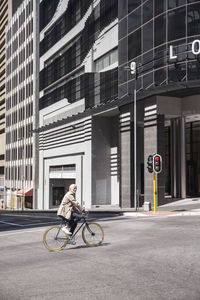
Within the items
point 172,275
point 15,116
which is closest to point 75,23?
point 15,116

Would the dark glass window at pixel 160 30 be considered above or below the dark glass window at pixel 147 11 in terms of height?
below

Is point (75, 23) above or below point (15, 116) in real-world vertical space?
above

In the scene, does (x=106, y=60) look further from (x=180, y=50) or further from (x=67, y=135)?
(x=180, y=50)

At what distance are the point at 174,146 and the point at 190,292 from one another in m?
27.3

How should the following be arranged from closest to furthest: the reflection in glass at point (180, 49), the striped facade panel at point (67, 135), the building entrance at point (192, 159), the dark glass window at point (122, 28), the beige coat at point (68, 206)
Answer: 1. the beige coat at point (68, 206)
2. the reflection in glass at point (180, 49)
3. the building entrance at point (192, 159)
4. the dark glass window at point (122, 28)
5. the striped facade panel at point (67, 135)

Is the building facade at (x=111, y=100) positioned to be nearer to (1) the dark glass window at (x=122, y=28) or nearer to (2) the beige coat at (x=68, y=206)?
(1) the dark glass window at (x=122, y=28)

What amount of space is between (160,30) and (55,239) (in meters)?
22.5

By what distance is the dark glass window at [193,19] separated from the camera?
2866 cm

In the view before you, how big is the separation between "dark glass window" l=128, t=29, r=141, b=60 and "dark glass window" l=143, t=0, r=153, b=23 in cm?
130

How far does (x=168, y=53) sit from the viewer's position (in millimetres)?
29578

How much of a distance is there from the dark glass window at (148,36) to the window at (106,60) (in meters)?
6.16

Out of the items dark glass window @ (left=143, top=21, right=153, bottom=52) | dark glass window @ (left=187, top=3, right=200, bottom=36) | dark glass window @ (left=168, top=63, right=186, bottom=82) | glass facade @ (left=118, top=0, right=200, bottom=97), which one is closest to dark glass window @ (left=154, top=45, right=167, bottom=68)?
glass facade @ (left=118, top=0, right=200, bottom=97)

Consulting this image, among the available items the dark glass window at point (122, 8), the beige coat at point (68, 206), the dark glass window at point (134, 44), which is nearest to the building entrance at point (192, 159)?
the dark glass window at point (134, 44)

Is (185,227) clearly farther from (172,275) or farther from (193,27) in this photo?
(193,27)
